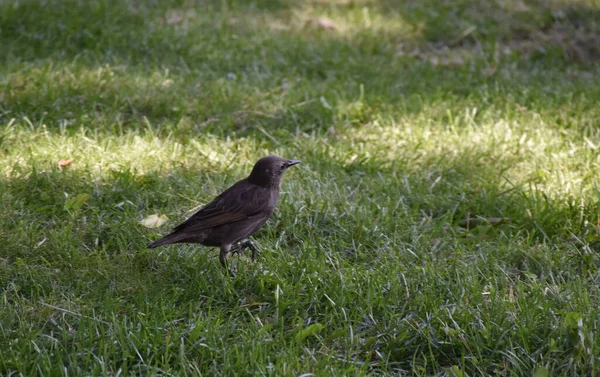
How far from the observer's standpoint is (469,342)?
3.86 meters

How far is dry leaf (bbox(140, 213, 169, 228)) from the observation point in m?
5.04

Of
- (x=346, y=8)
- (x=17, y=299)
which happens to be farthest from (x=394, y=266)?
(x=346, y=8)

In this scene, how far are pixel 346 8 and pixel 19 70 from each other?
15.9 feet

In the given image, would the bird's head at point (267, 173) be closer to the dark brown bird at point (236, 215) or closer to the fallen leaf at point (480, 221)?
the dark brown bird at point (236, 215)

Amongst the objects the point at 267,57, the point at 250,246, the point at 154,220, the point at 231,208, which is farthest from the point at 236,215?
the point at 267,57

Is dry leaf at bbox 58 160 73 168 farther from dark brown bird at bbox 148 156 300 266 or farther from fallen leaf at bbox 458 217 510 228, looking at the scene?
fallen leaf at bbox 458 217 510 228

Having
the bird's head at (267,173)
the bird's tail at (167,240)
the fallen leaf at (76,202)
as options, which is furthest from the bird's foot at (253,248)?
the fallen leaf at (76,202)

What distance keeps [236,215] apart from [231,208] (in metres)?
0.06

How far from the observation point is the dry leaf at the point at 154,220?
504 centimetres

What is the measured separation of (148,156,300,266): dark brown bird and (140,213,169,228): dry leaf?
0.56 m

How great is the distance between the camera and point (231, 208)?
4633 millimetres

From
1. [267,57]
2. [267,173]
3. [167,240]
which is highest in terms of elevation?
[267,173]

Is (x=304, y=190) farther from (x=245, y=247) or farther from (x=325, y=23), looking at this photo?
(x=325, y=23)

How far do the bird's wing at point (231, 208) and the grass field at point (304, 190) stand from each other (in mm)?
293
